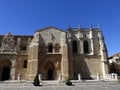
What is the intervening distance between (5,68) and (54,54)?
10.4 meters

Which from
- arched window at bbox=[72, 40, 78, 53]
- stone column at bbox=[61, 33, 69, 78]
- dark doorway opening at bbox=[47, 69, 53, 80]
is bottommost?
dark doorway opening at bbox=[47, 69, 53, 80]

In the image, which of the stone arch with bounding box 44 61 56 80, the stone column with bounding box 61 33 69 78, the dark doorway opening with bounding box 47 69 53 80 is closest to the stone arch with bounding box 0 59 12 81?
the stone arch with bounding box 44 61 56 80

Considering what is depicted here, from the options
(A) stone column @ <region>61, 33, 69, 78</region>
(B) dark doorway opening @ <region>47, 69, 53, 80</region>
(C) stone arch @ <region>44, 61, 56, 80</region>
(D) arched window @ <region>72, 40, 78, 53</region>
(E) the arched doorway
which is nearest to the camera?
(A) stone column @ <region>61, 33, 69, 78</region>

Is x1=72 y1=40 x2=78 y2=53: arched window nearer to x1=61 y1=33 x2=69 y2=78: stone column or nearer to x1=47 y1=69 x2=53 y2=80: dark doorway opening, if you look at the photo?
x1=61 y1=33 x2=69 y2=78: stone column

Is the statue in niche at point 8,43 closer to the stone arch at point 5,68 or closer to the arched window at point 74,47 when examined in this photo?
the stone arch at point 5,68

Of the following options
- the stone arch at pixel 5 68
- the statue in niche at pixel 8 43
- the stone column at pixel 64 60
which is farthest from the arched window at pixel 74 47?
the stone arch at pixel 5 68

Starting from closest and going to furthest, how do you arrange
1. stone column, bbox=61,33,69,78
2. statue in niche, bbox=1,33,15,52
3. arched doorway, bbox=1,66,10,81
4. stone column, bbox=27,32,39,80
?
stone column, bbox=27,32,39,80, stone column, bbox=61,33,69,78, arched doorway, bbox=1,66,10,81, statue in niche, bbox=1,33,15,52

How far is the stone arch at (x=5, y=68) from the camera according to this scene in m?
31.9

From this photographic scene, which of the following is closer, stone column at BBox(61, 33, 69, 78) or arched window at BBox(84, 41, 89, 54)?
stone column at BBox(61, 33, 69, 78)

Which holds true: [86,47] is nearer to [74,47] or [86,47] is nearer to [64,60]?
[74,47]

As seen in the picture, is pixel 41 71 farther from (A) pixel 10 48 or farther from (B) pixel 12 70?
(A) pixel 10 48

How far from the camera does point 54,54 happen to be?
3125 cm

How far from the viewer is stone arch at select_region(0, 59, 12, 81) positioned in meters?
31.9

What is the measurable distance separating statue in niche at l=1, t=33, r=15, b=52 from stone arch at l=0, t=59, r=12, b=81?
7.94 feet
